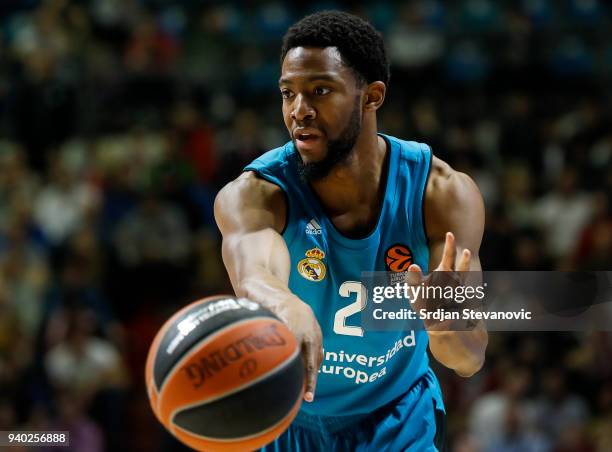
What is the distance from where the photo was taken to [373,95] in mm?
4883

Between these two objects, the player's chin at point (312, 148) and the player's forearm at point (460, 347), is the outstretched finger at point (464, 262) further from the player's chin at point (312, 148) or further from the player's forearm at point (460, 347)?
the player's chin at point (312, 148)

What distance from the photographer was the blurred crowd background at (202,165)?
9.05m

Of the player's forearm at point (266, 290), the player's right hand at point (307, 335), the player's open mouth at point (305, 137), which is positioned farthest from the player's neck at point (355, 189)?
the player's right hand at point (307, 335)

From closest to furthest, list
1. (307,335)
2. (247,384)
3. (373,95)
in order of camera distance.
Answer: (247,384), (307,335), (373,95)

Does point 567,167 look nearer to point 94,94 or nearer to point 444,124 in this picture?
point 444,124

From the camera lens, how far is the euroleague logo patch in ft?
15.5

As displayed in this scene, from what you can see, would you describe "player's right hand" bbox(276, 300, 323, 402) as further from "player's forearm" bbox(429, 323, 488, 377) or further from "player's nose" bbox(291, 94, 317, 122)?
"player's nose" bbox(291, 94, 317, 122)

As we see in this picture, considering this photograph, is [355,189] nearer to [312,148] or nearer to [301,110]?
[312,148]

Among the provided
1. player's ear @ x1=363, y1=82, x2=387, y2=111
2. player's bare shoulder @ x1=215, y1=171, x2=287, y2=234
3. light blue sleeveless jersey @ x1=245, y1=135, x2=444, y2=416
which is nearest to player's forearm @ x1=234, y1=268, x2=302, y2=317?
player's bare shoulder @ x1=215, y1=171, x2=287, y2=234

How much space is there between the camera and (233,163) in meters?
10.6

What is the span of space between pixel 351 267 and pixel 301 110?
76 centimetres

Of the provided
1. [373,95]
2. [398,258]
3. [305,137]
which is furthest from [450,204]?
[305,137]

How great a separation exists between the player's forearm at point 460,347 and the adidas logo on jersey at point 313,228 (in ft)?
2.53

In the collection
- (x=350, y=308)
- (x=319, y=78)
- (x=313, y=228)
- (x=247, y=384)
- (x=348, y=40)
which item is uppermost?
(x=348, y=40)
